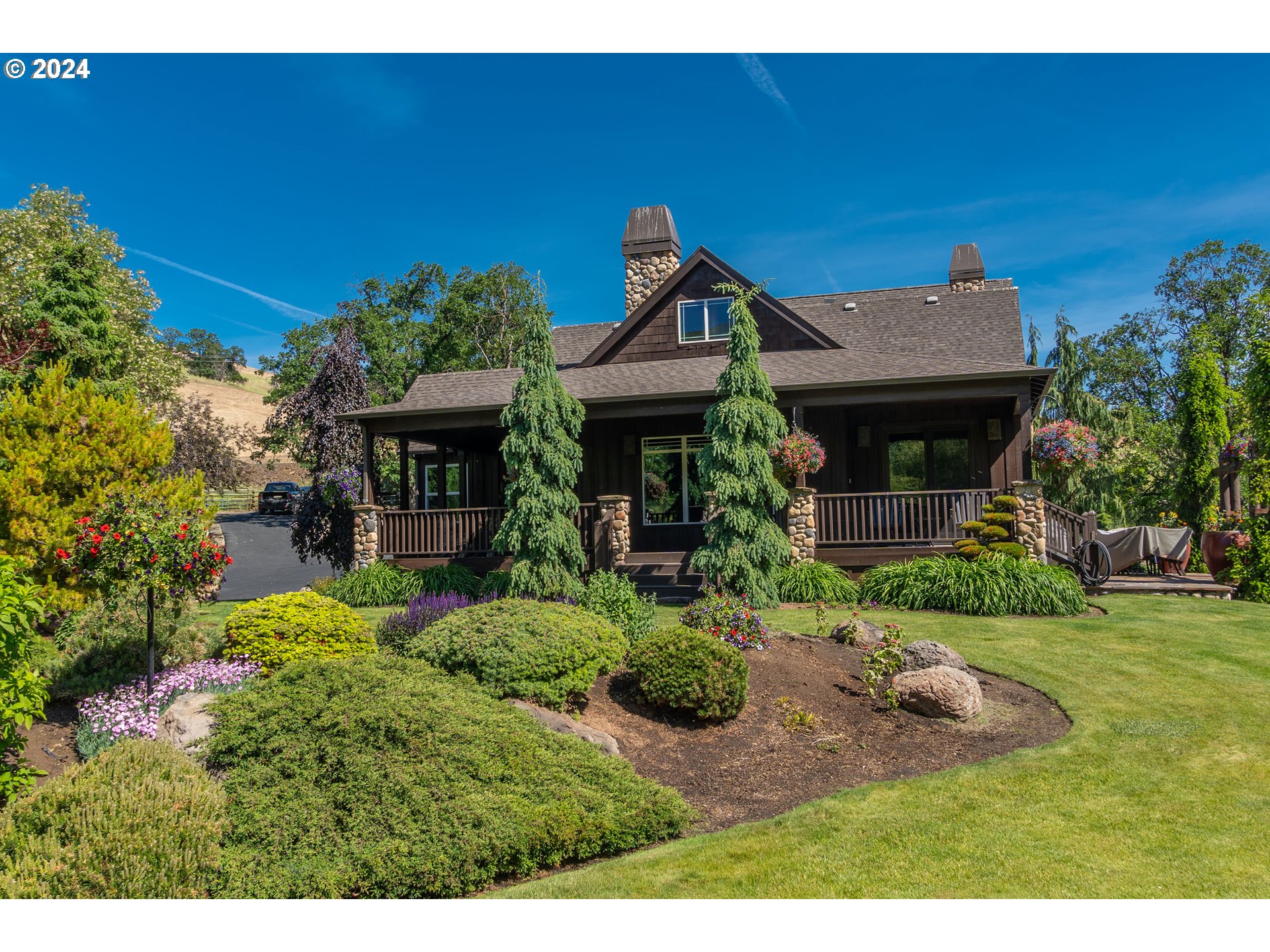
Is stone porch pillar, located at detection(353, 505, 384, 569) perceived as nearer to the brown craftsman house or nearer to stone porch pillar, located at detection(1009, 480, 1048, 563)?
the brown craftsman house

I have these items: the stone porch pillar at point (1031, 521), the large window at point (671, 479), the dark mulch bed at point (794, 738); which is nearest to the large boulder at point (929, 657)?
the dark mulch bed at point (794, 738)

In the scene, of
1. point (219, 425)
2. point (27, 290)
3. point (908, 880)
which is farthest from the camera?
point (219, 425)

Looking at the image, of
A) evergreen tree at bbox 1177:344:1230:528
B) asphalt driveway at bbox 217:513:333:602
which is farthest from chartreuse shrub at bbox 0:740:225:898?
evergreen tree at bbox 1177:344:1230:528

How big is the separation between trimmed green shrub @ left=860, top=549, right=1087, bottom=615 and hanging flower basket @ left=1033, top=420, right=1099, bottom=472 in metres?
1.95

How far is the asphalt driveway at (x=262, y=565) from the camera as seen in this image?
56.3 ft

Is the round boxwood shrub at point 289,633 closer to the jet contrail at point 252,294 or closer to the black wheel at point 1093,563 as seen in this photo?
the black wheel at point 1093,563

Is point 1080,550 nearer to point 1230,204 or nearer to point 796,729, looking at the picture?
point 796,729

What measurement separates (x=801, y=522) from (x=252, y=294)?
28.2m

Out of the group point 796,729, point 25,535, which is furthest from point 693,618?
point 25,535

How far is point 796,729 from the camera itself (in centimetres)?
617

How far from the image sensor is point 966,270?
20.3 m

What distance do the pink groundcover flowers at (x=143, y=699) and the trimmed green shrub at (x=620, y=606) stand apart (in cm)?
302

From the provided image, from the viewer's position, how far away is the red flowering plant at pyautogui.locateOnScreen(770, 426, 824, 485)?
12352 mm

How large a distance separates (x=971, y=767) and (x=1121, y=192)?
16931mm
